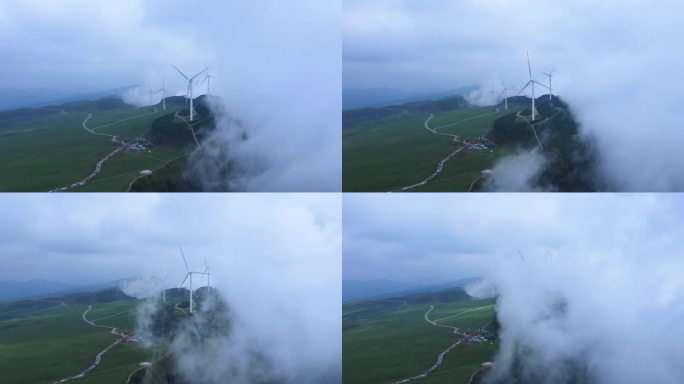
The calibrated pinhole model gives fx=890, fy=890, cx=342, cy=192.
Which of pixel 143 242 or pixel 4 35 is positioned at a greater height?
pixel 4 35

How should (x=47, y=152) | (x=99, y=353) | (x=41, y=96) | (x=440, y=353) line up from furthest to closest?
(x=440, y=353) < (x=99, y=353) < (x=41, y=96) < (x=47, y=152)

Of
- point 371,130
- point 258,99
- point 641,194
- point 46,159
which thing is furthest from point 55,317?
point 641,194

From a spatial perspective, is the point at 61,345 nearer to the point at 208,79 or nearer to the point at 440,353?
the point at 208,79

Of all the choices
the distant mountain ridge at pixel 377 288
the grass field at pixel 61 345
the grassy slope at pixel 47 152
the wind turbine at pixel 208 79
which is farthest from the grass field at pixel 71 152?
the distant mountain ridge at pixel 377 288

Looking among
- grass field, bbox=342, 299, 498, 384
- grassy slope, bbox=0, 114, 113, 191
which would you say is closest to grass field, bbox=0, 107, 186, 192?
grassy slope, bbox=0, 114, 113, 191

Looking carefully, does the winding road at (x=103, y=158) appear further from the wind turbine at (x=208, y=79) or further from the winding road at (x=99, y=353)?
the winding road at (x=99, y=353)

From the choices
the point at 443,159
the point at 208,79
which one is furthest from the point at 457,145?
the point at 208,79

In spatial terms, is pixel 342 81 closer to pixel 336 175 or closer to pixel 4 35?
pixel 336 175
